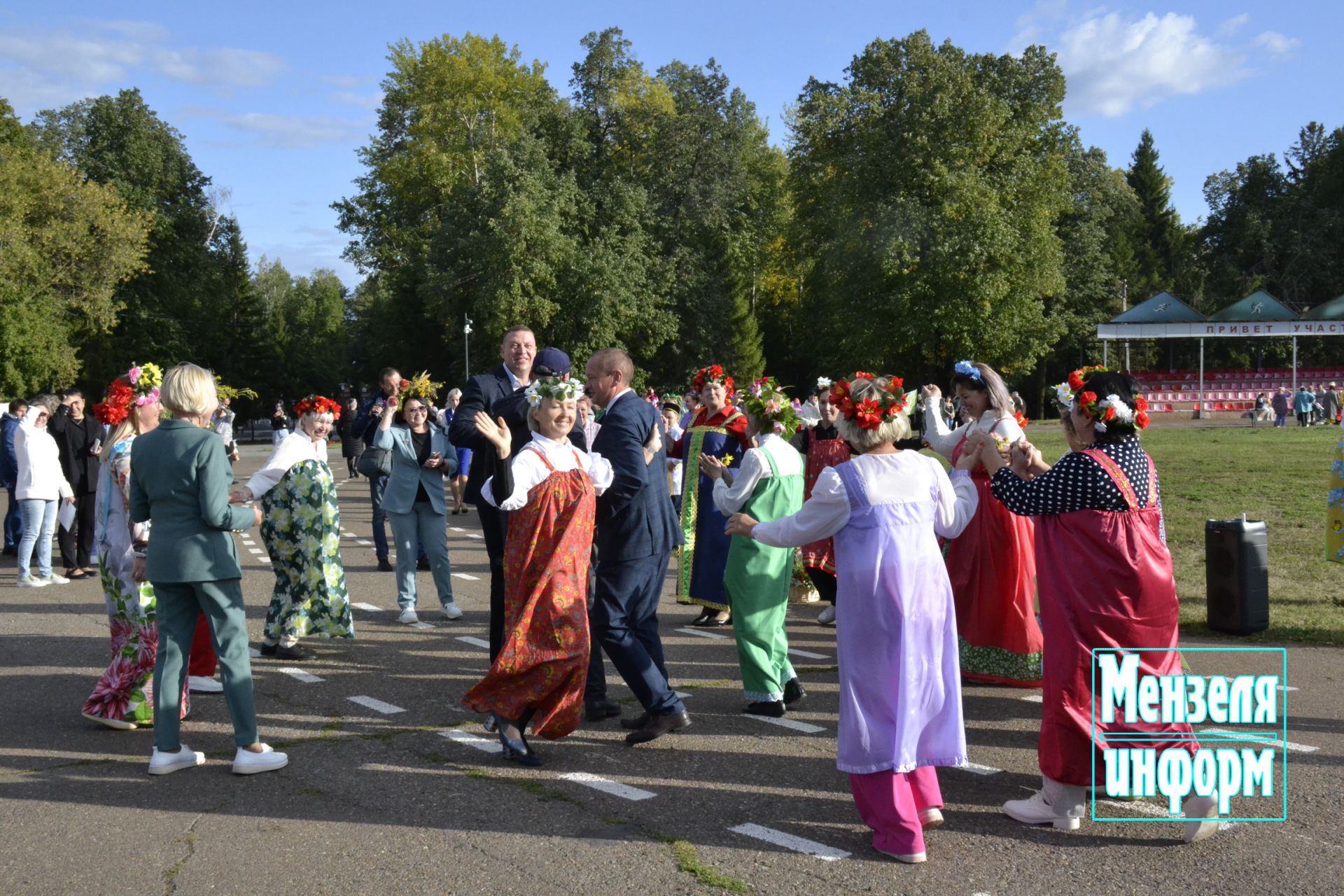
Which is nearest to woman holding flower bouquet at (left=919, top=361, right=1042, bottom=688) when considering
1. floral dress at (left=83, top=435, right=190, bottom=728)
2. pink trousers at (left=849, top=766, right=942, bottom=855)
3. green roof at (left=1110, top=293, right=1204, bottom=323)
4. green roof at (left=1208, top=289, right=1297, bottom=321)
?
pink trousers at (left=849, top=766, right=942, bottom=855)

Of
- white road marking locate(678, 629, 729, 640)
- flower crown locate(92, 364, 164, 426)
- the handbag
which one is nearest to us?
flower crown locate(92, 364, 164, 426)

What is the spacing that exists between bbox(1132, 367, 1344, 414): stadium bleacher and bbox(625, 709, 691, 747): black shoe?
47128 millimetres

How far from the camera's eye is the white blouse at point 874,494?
4.70m

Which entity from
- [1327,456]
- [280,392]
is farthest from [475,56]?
[1327,456]

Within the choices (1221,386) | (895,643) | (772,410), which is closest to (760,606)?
(772,410)

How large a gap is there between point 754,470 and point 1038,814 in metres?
2.45

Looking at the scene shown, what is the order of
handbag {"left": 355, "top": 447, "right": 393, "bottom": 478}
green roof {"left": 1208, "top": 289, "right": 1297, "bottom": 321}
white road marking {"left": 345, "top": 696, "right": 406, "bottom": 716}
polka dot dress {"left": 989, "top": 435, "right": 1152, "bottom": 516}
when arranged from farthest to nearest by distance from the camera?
green roof {"left": 1208, "top": 289, "right": 1297, "bottom": 321}
handbag {"left": 355, "top": 447, "right": 393, "bottom": 478}
white road marking {"left": 345, "top": 696, "right": 406, "bottom": 716}
polka dot dress {"left": 989, "top": 435, "right": 1152, "bottom": 516}

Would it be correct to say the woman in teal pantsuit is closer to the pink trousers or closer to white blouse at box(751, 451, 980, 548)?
white blouse at box(751, 451, 980, 548)

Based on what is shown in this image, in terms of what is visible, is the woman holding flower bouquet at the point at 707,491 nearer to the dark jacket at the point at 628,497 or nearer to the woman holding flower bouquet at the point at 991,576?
the woman holding flower bouquet at the point at 991,576

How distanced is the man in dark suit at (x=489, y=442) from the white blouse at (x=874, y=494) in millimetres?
1959

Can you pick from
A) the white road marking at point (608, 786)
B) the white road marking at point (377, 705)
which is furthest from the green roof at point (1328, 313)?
the white road marking at point (608, 786)

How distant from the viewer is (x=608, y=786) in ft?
17.8

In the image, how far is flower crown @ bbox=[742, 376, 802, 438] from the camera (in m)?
7.28

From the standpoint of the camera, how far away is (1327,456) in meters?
23.7
